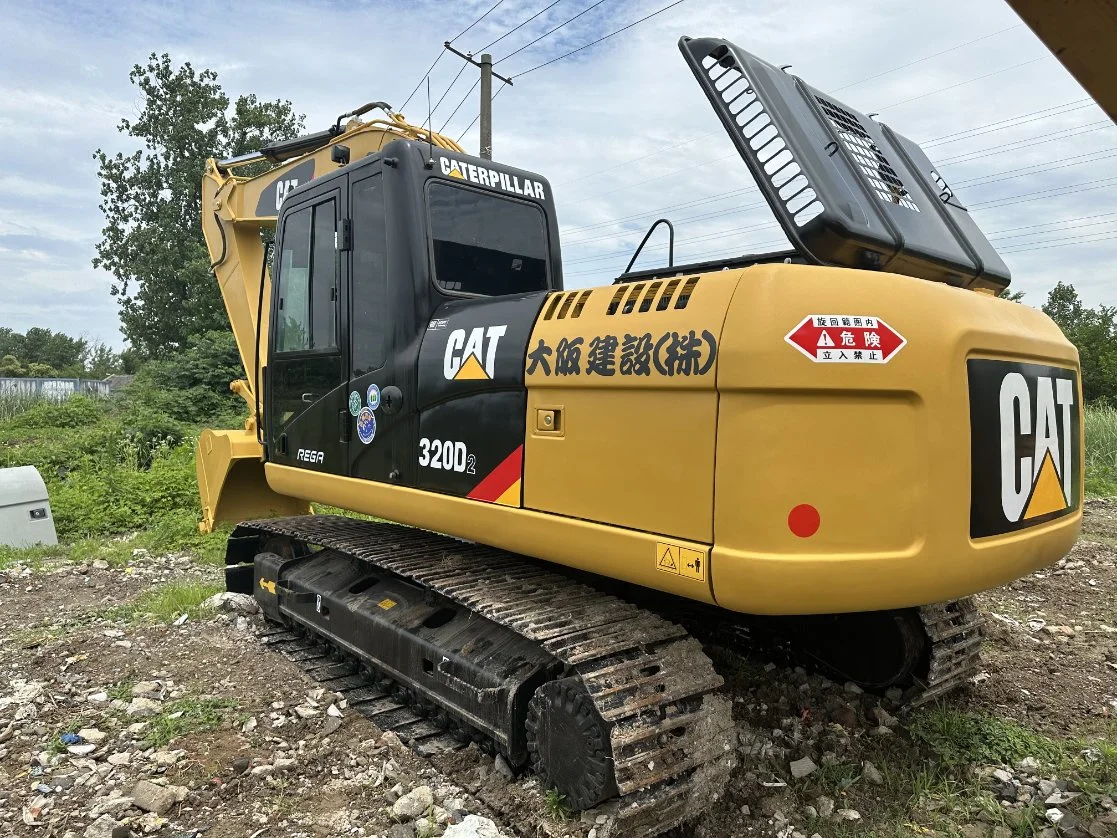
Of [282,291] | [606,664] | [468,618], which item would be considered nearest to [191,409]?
[282,291]

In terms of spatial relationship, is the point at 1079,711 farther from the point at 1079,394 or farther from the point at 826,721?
the point at 1079,394

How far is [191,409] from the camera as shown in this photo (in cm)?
1517

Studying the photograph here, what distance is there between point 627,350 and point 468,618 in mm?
1529

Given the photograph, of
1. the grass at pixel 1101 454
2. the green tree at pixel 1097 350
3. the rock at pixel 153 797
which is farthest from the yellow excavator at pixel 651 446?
the green tree at pixel 1097 350

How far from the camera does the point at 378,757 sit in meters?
3.38

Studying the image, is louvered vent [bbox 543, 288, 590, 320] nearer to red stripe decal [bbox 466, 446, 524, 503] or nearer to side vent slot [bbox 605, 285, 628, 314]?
side vent slot [bbox 605, 285, 628, 314]

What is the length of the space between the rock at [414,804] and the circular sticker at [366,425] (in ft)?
5.09

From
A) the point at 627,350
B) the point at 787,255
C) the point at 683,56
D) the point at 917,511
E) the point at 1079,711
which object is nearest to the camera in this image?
the point at 917,511

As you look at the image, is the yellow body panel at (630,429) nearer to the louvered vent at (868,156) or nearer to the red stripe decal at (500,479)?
the red stripe decal at (500,479)

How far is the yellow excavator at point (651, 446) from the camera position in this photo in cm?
230

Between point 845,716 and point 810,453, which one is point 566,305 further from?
point 845,716

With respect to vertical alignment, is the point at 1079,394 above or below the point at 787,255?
below

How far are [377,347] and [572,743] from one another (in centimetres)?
199

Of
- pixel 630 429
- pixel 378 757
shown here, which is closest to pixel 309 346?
pixel 378 757
